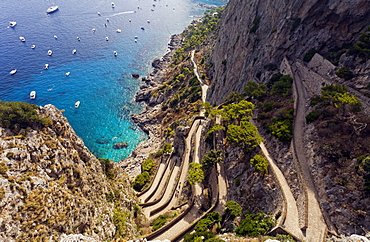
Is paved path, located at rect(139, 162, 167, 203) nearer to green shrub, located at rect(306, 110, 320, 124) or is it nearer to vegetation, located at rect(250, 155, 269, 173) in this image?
vegetation, located at rect(250, 155, 269, 173)

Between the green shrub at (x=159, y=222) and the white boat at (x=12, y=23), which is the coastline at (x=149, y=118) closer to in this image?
the green shrub at (x=159, y=222)

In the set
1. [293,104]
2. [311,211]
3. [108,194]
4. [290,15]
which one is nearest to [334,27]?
[290,15]

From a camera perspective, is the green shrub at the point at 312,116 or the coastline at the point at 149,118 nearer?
the green shrub at the point at 312,116

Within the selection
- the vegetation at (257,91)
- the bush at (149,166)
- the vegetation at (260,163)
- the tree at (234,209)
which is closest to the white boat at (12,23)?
the bush at (149,166)

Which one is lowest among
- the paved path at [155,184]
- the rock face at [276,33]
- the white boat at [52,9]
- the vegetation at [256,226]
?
the paved path at [155,184]

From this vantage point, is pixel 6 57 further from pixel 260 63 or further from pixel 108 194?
pixel 260 63

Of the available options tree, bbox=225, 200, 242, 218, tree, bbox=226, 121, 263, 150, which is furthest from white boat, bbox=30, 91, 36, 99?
tree, bbox=225, 200, 242, 218
